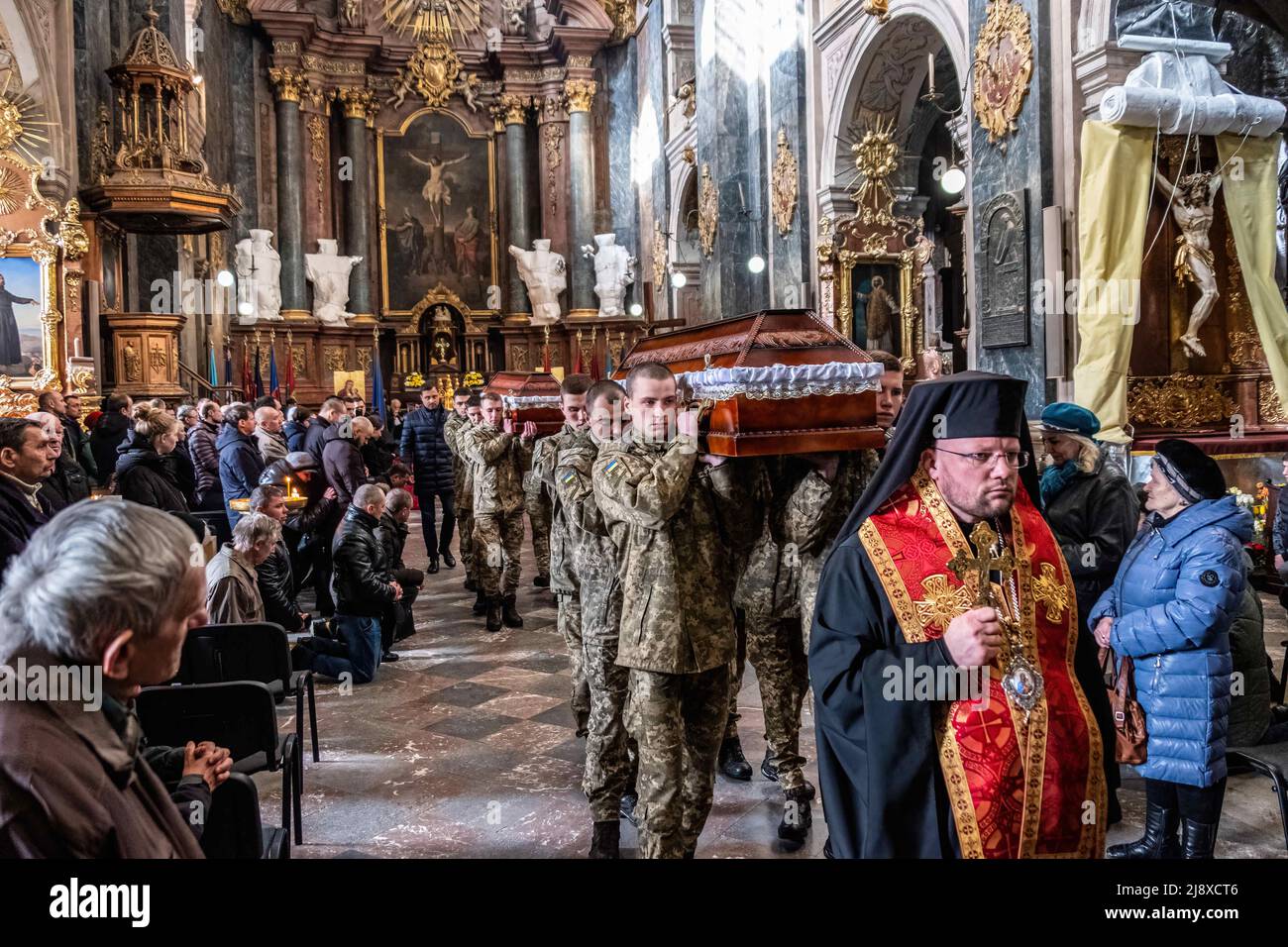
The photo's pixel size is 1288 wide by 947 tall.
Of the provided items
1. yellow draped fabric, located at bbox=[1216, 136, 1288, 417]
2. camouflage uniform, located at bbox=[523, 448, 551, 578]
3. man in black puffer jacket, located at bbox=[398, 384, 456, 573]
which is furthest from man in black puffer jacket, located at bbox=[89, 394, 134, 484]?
yellow draped fabric, located at bbox=[1216, 136, 1288, 417]

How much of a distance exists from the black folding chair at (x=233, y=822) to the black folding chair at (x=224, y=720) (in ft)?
3.09

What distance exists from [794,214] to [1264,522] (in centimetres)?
694

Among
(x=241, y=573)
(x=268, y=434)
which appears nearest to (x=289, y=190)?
(x=268, y=434)

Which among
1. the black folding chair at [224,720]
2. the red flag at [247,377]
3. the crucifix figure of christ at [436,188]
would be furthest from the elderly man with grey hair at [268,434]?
the crucifix figure of christ at [436,188]

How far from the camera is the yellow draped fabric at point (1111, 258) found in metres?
7.31

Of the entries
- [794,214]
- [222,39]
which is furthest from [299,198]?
[794,214]

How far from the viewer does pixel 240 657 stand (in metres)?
4.19

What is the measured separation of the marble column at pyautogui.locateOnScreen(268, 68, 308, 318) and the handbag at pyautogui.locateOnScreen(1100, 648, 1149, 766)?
814 inches

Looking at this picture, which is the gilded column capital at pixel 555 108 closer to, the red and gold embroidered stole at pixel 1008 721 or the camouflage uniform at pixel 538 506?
the camouflage uniform at pixel 538 506

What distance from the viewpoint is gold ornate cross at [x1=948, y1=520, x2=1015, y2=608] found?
7.33 feet

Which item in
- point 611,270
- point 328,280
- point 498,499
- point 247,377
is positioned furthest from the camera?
point 611,270

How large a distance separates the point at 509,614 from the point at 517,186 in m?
17.7

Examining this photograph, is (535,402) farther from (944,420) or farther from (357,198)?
(357,198)
